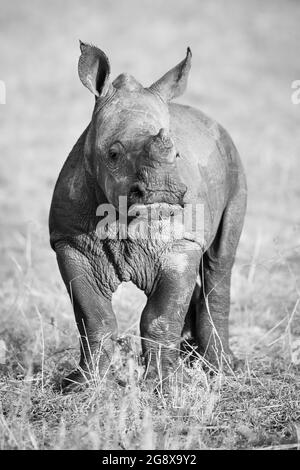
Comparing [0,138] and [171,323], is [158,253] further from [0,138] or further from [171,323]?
[0,138]

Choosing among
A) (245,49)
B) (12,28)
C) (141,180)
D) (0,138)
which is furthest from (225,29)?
(141,180)

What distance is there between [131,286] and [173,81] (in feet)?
8.87

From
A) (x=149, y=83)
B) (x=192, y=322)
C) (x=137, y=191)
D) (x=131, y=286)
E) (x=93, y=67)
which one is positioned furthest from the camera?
(x=149, y=83)

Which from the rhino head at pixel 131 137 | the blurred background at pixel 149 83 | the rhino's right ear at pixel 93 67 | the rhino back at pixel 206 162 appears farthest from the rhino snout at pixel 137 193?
the blurred background at pixel 149 83

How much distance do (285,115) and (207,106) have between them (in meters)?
1.70

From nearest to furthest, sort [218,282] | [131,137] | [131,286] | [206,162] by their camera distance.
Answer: [131,137] < [206,162] < [218,282] < [131,286]

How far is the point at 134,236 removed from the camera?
5.38 m

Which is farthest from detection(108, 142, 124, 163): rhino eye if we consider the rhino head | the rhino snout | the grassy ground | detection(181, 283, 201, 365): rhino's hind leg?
detection(181, 283, 201, 365): rhino's hind leg

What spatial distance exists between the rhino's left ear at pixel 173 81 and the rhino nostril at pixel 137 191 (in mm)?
1116

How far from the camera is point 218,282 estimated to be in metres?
6.50

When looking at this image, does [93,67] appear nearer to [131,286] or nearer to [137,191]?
[137,191]

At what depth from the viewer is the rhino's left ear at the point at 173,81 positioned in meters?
5.62

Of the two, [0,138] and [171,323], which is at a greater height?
[0,138]

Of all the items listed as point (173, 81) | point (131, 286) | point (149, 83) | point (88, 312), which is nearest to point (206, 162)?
point (173, 81)
